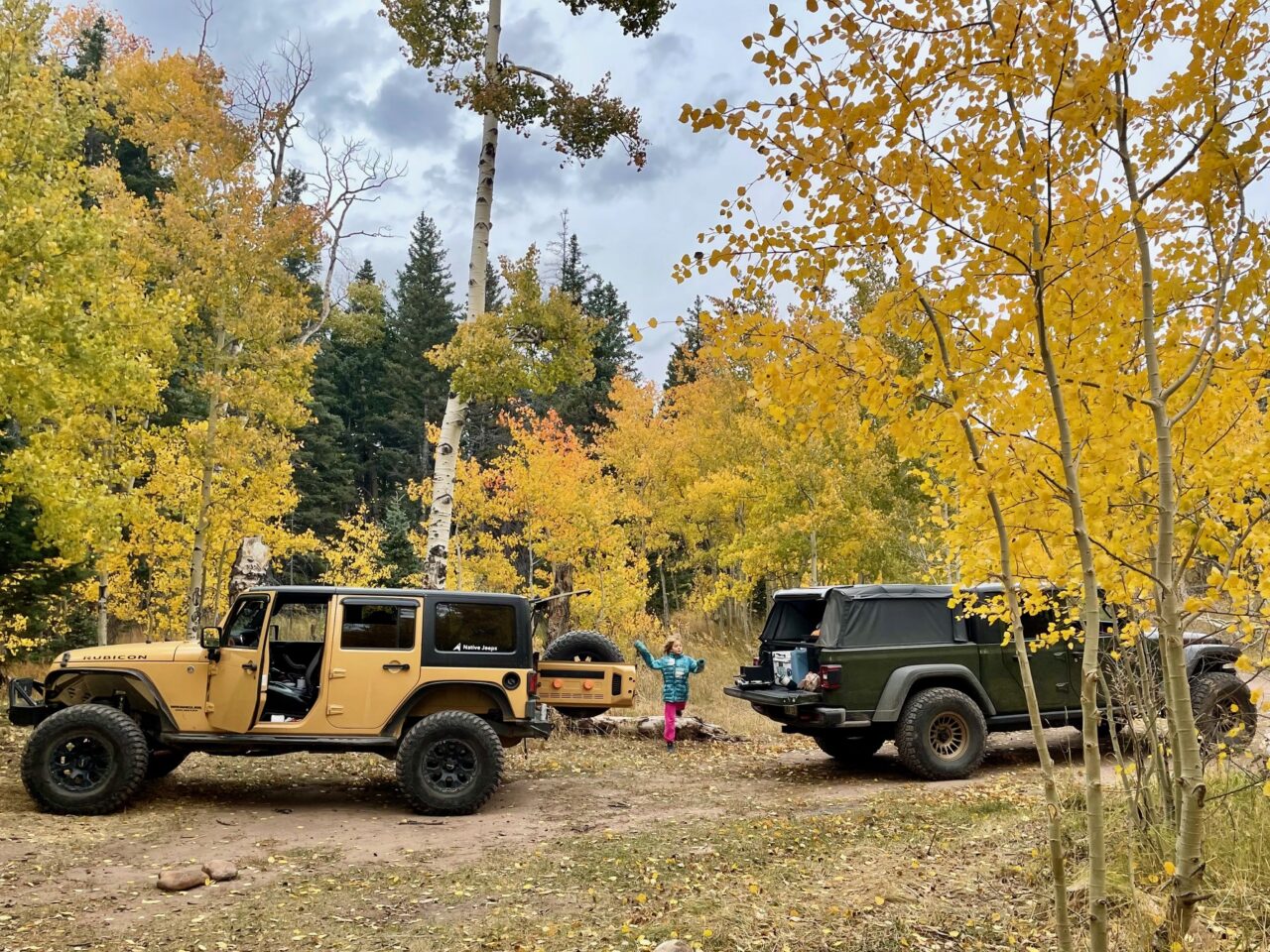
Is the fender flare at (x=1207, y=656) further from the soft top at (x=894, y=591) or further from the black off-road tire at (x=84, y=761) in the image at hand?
the black off-road tire at (x=84, y=761)

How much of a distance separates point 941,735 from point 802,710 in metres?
1.47

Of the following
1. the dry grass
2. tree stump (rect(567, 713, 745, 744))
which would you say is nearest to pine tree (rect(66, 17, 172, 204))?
the dry grass

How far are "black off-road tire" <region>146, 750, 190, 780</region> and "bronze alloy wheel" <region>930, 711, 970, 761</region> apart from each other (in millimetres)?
7268

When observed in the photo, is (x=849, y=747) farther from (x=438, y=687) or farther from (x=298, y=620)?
(x=298, y=620)

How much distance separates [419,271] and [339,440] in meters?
9.71

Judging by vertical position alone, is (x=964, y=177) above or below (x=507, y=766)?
above

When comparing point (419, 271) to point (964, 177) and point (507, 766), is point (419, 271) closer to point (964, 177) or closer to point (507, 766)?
point (507, 766)

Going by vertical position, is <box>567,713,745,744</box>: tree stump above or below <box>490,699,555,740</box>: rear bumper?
below

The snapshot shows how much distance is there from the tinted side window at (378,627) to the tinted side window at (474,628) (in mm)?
261

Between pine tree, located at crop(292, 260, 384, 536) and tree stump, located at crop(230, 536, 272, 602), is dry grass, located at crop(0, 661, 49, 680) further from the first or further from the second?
pine tree, located at crop(292, 260, 384, 536)

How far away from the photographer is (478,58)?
36.0ft

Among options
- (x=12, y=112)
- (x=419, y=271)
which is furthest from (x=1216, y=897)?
(x=419, y=271)

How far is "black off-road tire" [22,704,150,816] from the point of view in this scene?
256 inches

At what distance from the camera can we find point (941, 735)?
8.54 meters
